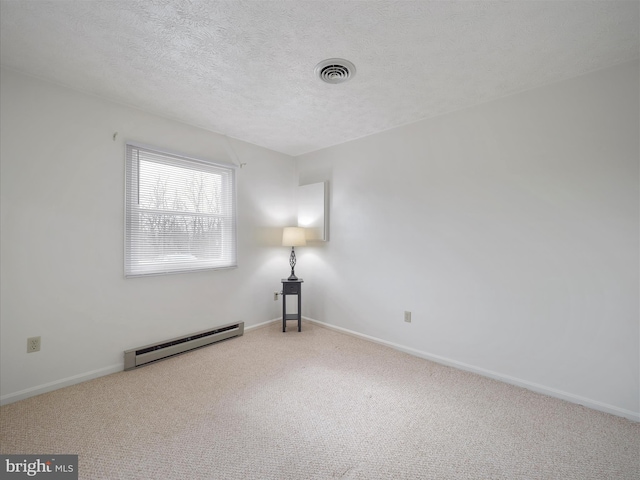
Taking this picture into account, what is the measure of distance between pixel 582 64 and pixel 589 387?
2412 millimetres

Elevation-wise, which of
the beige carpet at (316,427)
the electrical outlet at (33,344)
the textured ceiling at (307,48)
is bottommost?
the beige carpet at (316,427)

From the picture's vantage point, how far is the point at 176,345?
9.95 feet

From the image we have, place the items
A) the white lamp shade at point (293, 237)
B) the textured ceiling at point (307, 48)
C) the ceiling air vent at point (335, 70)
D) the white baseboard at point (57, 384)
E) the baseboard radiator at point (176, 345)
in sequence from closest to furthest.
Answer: the textured ceiling at point (307, 48), the ceiling air vent at point (335, 70), the white baseboard at point (57, 384), the baseboard radiator at point (176, 345), the white lamp shade at point (293, 237)

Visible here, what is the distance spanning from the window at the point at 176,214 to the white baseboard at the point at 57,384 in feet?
2.95

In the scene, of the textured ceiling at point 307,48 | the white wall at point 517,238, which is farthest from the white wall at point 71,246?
the white wall at point 517,238

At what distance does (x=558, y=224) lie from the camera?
90.3 inches

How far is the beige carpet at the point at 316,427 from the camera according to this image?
5.20 ft

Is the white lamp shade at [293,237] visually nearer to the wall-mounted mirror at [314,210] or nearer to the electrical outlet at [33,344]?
the wall-mounted mirror at [314,210]

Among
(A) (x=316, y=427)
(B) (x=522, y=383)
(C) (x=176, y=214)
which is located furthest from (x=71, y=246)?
(B) (x=522, y=383)

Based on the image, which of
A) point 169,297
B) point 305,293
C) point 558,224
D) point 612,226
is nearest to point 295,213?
point 305,293

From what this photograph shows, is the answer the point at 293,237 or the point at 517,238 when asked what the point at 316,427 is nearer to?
the point at 517,238

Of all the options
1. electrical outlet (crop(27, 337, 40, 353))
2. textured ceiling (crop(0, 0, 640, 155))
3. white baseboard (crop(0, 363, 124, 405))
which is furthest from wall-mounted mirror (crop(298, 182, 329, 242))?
electrical outlet (crop(27, 337, 40, 353))

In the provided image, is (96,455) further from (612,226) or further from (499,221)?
(612,226)

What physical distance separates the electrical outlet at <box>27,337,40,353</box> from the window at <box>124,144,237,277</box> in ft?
2.60
